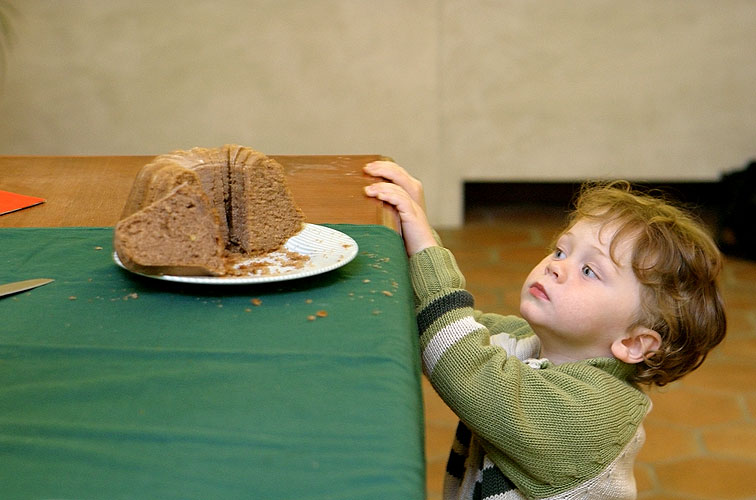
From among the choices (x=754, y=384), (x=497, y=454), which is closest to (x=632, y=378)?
(x=497, y=454)

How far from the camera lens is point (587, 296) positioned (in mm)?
1233

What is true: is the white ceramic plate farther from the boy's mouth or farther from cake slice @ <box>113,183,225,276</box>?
the boy's mouth

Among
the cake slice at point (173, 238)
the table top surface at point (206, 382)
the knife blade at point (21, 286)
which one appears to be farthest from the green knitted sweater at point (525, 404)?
the knife blade at point (21, 286)

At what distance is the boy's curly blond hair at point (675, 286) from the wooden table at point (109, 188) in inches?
14.8

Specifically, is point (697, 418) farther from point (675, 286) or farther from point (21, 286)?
point (21, 286)

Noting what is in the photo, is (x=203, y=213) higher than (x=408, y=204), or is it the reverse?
(x=203, y=213)

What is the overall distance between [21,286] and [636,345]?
2.85 ft

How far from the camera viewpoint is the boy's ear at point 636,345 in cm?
124

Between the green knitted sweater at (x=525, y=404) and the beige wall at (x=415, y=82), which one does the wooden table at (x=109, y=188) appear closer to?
the green knitted sweater at (x=525, y=404)

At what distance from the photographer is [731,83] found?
4113 millimetres

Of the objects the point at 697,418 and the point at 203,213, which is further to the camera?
the point at 697,418

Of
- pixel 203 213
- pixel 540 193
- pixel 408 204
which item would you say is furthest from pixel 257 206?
pixel 540 193

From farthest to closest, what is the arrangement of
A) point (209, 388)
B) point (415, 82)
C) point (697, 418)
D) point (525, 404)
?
point (415, 82)
point (697, 418)
point (525, 404)
point (209, 388)

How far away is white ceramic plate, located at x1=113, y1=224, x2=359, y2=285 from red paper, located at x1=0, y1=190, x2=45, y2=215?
0.42 m
